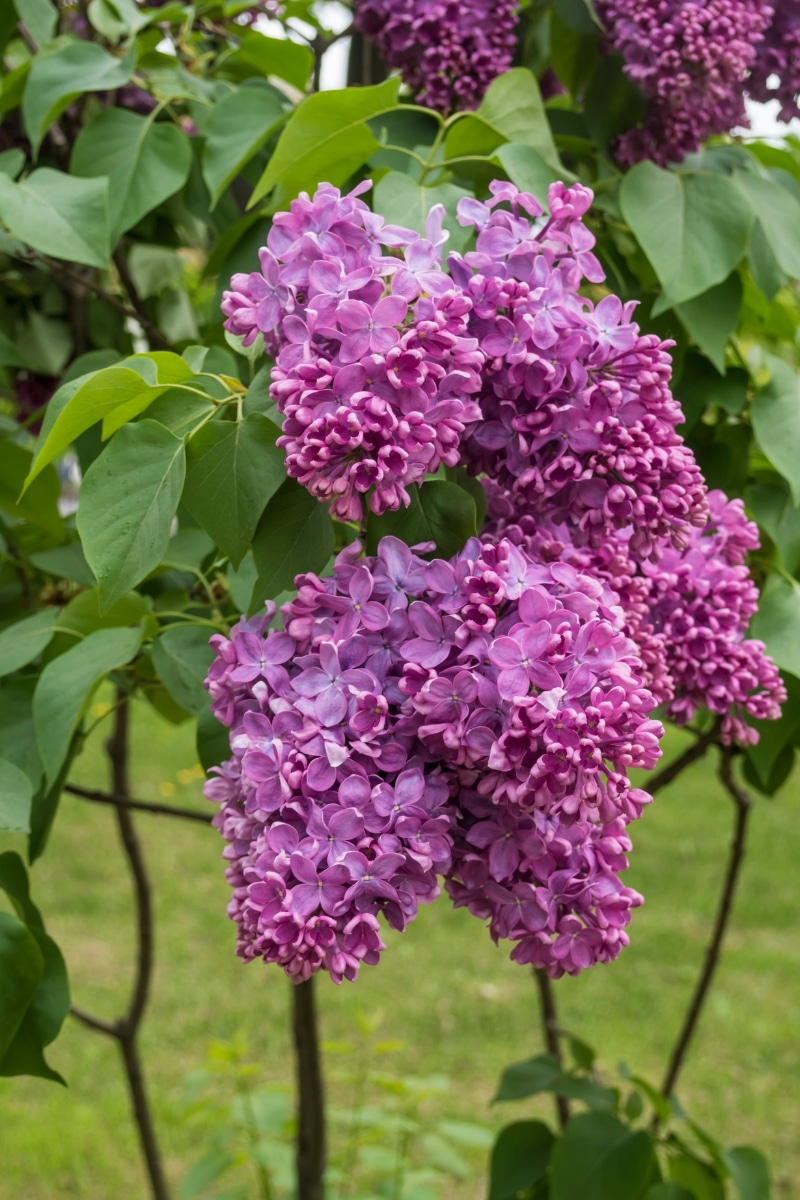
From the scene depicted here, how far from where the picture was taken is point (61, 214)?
102 cm

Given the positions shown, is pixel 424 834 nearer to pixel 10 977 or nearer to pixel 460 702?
pixel 460 702

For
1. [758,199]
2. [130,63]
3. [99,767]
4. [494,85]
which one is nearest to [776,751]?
[758,199]

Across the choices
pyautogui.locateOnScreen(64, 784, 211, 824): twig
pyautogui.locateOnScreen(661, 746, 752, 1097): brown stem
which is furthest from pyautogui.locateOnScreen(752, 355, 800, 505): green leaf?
pyautogui.locateOnScreen(64, 784, 211, 824): twig

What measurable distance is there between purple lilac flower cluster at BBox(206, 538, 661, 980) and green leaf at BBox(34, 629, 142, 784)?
0.22 meters

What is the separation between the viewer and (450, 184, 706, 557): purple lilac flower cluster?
0.71 meters

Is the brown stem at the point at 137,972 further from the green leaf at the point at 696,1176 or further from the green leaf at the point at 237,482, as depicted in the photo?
the green leaf at the point at 237,482

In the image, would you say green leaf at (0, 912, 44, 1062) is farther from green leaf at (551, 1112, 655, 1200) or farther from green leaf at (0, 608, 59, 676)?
green leaf at (551, 1112, 655, 1200)

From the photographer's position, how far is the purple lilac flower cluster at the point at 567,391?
27.9 inches

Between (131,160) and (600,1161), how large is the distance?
1113 mm

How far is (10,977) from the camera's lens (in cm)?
88

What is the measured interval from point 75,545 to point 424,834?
0.67 m

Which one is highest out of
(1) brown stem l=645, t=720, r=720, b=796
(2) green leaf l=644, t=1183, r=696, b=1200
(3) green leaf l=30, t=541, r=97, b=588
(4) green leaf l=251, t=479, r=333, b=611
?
(4) green leaf l=251, t=479, r=333, b=611

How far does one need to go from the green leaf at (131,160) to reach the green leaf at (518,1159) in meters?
1.11

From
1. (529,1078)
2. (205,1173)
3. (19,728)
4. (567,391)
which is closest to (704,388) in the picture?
(567,391)
